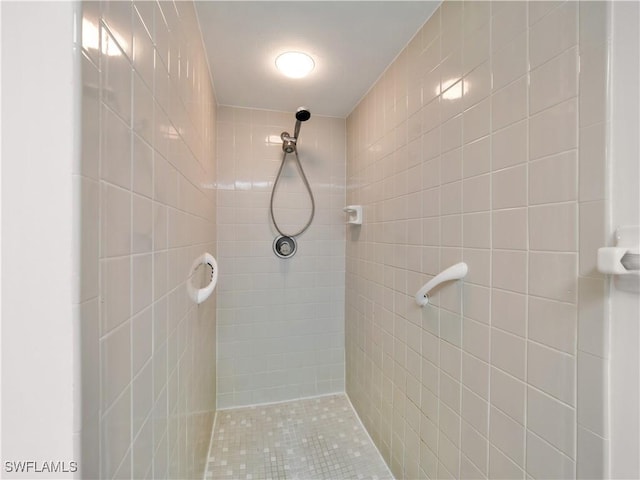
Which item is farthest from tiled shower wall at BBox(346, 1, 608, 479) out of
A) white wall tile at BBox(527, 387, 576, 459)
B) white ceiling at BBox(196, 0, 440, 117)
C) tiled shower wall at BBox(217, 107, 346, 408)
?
tiled shower wall at BBox(217, 107, 346, 408)

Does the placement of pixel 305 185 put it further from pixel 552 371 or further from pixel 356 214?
pixel 552 371

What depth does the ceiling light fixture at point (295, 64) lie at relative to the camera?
1261 mm

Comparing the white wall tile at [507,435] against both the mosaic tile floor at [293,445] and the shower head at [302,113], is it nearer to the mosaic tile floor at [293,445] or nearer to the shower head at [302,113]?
the mosaic tile floor at [293,445]

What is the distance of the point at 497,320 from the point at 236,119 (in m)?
1.79

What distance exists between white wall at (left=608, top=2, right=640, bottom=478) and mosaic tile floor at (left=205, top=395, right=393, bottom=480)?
112 centimetres

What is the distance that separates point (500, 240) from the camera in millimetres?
747

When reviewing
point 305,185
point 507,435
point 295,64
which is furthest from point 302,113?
point 507,435

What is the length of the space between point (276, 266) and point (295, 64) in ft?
3.90

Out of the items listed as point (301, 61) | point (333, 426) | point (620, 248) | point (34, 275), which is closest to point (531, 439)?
point (620, 248)

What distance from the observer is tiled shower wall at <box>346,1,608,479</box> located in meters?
0.56

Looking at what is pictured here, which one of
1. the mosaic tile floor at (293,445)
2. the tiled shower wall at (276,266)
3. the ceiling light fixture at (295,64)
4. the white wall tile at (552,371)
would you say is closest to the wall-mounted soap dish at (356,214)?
the tiled shower wall at (276,266)

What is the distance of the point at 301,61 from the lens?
1287mm

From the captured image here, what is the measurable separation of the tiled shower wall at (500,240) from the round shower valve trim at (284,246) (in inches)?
30.6

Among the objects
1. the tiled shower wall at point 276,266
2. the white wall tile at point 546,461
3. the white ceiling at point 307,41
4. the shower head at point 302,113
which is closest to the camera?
the white wall tile at point 546,461
